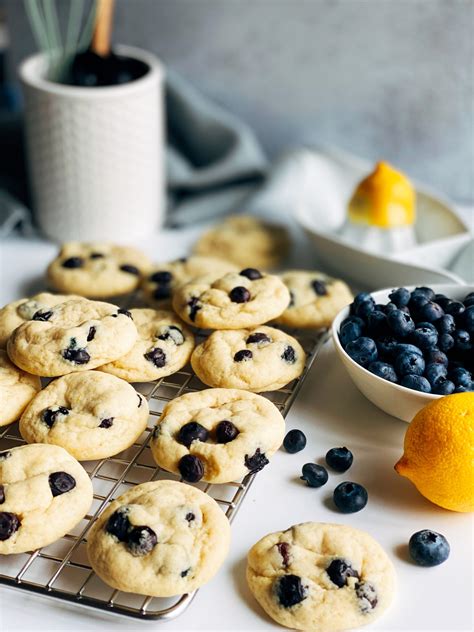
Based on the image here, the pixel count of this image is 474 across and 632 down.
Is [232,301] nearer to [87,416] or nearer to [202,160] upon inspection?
[87,416]

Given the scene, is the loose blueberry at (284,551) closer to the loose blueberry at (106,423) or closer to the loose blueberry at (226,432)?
the loose blueberry at (226,432)

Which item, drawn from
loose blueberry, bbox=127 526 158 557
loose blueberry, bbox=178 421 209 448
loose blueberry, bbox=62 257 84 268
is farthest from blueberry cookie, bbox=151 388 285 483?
loose blueberry, bbox=62 257 84 268

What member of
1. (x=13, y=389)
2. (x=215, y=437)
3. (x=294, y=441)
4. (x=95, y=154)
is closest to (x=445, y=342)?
(x=294, y=441)

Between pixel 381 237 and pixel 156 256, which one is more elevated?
pixel 381 237

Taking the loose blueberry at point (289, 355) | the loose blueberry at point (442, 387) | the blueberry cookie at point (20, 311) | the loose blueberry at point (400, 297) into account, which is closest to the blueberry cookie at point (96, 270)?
the blueberry cookie at point (20, 311)

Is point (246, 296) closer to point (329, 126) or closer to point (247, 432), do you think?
point (247, 432)

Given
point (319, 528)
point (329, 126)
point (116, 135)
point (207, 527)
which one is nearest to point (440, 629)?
point (319, 528)

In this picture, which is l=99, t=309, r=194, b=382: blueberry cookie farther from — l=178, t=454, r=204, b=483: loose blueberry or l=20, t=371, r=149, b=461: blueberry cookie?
l=178, t=454, r=204, b=483: loose blueberry
